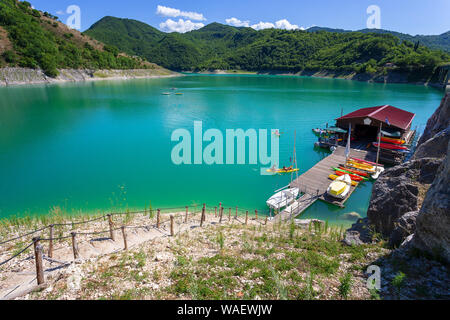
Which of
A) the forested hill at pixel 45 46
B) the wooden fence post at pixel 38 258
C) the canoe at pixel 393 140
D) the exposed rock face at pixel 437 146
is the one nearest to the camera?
the wooden fence post at pixel 38 258

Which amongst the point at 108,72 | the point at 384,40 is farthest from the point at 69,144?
the point at 384,40

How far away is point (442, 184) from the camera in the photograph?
23.1 feet

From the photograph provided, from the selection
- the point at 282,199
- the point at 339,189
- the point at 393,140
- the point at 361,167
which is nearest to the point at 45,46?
the point at 282,199

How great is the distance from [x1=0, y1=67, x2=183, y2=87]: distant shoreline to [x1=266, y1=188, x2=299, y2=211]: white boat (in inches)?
5197

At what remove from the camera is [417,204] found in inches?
443

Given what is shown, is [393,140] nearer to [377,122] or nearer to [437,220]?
[377,122]

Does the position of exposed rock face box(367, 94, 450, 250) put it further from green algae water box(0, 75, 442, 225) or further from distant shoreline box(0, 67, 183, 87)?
distant shoreline box(0, 67, 183, 87)

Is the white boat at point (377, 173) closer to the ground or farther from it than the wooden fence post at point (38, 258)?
closer to the ground

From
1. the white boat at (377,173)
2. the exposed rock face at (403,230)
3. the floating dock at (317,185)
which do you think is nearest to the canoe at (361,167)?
the white boat at (377,173)

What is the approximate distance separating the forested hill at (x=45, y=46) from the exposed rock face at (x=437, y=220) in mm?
144278

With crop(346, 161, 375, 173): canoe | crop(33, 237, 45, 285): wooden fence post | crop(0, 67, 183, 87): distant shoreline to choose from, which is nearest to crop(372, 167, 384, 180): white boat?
crop(346, 161, 375, 173): canoe

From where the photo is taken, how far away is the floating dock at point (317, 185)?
66.3 ft

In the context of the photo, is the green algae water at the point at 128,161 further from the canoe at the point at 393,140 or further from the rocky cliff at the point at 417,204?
the canoe at the point at 393,140

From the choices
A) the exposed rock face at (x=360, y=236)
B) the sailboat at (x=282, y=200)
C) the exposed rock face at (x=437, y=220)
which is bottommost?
the sailboat at (x=282, y=200)
